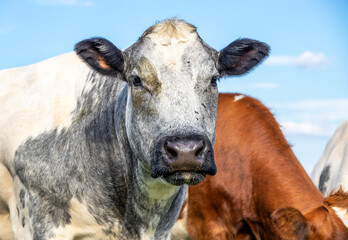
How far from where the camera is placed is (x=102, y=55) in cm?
633

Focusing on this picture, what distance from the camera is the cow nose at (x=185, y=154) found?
17.2 ft

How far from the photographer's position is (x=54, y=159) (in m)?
6.46

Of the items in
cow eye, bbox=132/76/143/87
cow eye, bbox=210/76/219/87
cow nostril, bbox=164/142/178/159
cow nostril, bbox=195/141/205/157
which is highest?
cow eye, bbox=210/76/219/87

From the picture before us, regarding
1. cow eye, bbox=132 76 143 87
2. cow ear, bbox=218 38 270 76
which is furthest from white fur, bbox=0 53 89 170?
cow ear, bbox=218 38 270 76

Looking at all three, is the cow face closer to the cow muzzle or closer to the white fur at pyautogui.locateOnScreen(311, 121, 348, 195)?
the cow muzzle

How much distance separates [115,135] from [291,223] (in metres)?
2.63

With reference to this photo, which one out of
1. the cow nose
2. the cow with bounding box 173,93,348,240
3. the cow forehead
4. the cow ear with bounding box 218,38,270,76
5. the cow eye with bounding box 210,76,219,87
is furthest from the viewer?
the cow with bounding box 173,93,348,240

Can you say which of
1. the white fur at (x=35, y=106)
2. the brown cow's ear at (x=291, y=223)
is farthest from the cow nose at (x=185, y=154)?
the brown cow's ear at (x=291, y=223)

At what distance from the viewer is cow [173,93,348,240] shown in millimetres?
8883

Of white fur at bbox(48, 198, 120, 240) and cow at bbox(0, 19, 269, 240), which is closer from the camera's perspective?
cow at bbox(0, 19, 269, 240)

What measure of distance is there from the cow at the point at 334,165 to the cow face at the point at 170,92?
6.13m

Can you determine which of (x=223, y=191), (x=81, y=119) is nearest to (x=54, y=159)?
(x=81, y=119)

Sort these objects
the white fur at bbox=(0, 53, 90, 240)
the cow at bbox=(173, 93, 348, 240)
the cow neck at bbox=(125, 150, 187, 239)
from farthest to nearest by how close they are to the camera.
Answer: the cow at bbox=(173, 93, 348, 240) < the white fur at bbox=(0, 53, 90, 240) < the cow neck at bbox=(125, 150, 187, 239)

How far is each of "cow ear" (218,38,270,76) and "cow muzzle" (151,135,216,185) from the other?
140 cm
